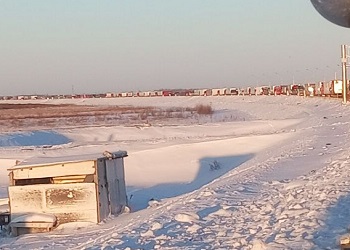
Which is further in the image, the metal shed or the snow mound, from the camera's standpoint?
the metal shed

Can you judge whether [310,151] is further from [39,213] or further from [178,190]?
[39,213]

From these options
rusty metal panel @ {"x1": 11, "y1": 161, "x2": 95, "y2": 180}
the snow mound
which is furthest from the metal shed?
the snow mound

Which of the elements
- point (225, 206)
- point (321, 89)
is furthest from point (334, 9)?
point (321, 89)

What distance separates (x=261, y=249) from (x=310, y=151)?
15.8 m

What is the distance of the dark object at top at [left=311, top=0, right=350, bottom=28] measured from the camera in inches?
158

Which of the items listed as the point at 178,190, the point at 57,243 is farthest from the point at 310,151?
the point at 57,243

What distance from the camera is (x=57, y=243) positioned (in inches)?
520

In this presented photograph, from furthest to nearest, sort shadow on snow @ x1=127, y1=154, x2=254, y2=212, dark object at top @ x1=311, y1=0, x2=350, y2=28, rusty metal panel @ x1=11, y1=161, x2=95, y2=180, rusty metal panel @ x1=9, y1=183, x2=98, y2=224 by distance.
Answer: shadow on snow @ x1=127, y1=154, x2=254, y2=212
rusty metal panel @ x1=11, y1=161, x2=95, y2=180
rusty metal panel @ x1=9, y1=183, x2=98, y2=224
dark object at top @ x1=311, y1=0, x2=350, y2=28

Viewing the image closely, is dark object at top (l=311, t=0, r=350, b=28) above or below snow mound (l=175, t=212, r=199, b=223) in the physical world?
above

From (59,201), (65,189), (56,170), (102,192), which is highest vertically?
(56,170)

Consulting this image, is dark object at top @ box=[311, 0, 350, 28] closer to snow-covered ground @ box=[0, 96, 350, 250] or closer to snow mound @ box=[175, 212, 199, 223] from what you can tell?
snow-covered ground @ box=[0, 96, 350, 250]

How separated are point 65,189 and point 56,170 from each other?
593 mm

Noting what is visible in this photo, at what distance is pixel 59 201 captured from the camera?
1577 centimetres

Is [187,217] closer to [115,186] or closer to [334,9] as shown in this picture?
[115,186]
